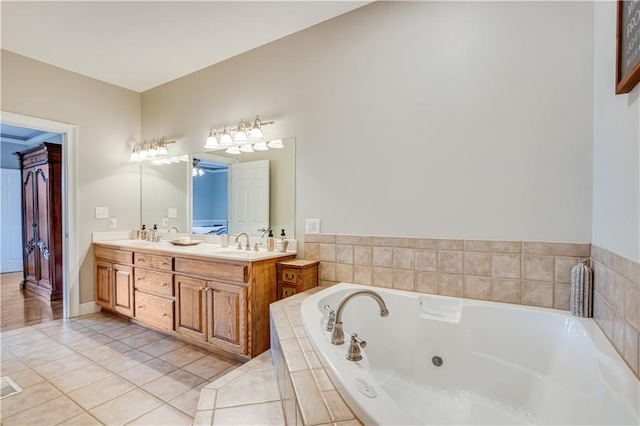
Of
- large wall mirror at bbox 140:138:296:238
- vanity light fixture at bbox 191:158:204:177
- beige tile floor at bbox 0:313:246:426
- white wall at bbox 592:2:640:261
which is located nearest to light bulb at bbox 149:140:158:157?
large wall mirror at bbox 140:138:296:238

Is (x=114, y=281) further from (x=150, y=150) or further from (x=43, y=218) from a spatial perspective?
(x=43, y=218)

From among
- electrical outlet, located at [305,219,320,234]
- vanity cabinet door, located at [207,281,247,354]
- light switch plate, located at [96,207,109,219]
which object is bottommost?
vanity cabinet door, located at [207,281,247,354]

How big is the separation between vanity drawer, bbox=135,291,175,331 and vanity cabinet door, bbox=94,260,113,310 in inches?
22.2

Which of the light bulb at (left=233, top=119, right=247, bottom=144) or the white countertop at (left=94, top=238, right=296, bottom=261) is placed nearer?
the white countertop at (left=94, top=238, right=296, bottom=261)

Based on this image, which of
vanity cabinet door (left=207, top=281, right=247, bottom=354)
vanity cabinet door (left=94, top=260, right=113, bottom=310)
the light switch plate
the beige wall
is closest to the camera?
vanity cabinet door (left=207, top=281, right=247, bottom=354)

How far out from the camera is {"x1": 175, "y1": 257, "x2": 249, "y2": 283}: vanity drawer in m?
2.21

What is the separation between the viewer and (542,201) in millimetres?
1747

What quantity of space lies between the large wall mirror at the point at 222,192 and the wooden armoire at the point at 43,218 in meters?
1.12

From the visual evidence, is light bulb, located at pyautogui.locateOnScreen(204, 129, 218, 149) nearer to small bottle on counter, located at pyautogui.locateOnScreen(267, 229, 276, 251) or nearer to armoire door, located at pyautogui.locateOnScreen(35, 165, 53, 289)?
small bottle on counter, located at pyautogui.locateOnScreen(267, 229, 276, 251)

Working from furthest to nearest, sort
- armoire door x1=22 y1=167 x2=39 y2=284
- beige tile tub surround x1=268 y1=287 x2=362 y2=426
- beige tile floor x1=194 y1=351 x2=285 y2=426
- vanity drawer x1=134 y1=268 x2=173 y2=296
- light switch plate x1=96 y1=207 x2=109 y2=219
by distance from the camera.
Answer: armoire door x1=22 y1=167 x2=39 y2=284 → light switch plate x1=96 y1=207 x2=109 y2=219 → vanity drawer x1=134 y1=268 x2=173 y2=296 → beige tile floor x1=194 y1=351 x2=285 y2=426 → beige tile tub surround x1=268 y1=287 x2=362 y2=426

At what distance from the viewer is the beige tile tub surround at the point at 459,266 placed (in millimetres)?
1729

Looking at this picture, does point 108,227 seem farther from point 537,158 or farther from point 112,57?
point 537,158

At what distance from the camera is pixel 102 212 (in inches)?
140

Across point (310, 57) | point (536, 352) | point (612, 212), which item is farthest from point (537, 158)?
point (310, 57)
